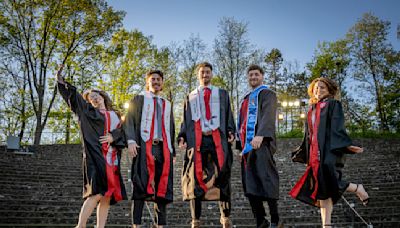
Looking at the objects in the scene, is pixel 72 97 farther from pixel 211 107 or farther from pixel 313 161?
pixel 313 161

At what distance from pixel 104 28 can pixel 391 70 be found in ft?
74.8

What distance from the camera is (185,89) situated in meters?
30.8

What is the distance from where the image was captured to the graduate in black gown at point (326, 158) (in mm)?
4340

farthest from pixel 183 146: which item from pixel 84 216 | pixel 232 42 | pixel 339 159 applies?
pixel 232 42

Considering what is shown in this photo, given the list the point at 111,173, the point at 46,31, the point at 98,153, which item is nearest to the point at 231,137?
the point at 111,173

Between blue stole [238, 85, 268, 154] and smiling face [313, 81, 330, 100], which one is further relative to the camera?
smiling face [313, 81, 330, 100]

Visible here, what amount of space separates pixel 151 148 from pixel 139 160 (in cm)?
21

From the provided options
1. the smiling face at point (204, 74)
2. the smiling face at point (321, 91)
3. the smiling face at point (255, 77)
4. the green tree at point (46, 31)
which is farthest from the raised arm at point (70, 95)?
the green tree at point (46, 31)

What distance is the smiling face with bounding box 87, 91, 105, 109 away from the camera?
16.9ft

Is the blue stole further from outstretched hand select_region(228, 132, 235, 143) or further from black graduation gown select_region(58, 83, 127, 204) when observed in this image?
black graduation gown select_region(58, 83, 127, 204)

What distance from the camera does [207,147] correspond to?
4.54 meters

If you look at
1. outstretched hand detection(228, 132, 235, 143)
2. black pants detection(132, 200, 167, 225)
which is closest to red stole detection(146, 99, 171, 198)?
black pants detection(132, 200, 167, 225)

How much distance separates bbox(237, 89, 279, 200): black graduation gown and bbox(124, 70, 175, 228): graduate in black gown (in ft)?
3.10

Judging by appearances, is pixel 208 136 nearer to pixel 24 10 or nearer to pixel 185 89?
pixel 24 10
